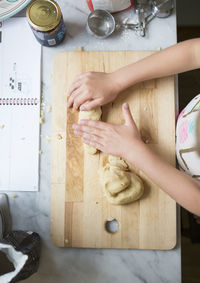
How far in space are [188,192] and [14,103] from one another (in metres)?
0.55

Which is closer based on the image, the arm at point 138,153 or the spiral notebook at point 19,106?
the arm at point 138,153

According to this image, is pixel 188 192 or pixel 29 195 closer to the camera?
pixel 188 192

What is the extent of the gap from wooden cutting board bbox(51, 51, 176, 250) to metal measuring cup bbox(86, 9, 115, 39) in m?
0.07

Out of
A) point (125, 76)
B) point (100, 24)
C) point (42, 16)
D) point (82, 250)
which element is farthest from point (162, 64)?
point (82, 250)

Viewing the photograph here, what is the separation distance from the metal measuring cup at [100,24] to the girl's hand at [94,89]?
0.13 meters

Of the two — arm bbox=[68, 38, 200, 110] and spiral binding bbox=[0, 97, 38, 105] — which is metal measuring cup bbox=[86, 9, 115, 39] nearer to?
arm bbox=[68, 38, 200, 110]

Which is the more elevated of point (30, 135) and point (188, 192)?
point (30, 135)

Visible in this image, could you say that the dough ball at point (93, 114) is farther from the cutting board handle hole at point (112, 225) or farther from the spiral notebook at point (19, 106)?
the cutting board handle hole at point (112, 225)

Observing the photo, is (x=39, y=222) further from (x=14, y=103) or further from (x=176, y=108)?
(x=176, y=108)

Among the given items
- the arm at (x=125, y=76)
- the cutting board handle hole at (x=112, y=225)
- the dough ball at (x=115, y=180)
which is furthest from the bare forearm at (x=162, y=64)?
the cutting board handle hole at (x=112, y=225)

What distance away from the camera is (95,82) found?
0.74 metres

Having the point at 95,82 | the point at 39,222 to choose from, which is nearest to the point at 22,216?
the point at 39,222

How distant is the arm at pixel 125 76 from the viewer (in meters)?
0.72

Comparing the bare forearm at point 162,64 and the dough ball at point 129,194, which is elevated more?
the bare forearm at point 162,64
